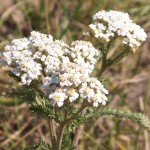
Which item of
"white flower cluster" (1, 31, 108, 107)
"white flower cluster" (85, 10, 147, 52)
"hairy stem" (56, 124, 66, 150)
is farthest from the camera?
"white flower cluster" (85, 10, 147, 52)

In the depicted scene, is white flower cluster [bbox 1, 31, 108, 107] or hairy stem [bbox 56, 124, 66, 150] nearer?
white flower cluster [bbox 1, 31, 108, 107]

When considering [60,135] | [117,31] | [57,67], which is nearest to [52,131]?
[60,135]

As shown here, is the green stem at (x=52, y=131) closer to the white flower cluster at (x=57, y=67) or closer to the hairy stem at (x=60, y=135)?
the hairy stem at (x=60, y=135)

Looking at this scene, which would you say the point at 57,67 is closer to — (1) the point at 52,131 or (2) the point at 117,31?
(1) the point at 52,131

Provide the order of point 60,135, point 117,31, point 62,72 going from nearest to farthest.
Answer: point 62,72 → point 60,135 → point 117,31

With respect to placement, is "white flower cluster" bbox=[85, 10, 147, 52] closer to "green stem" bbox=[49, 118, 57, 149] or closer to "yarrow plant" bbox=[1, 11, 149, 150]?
"yarrow plant" bbox=[1, 11, 149, 150]

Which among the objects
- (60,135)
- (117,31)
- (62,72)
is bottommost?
(60,135)

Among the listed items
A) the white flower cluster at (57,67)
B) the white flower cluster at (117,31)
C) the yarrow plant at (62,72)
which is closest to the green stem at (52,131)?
the yarrow plant at (62,72)

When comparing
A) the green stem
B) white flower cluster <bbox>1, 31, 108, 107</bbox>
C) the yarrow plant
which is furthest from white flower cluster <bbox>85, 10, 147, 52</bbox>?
the green stem
